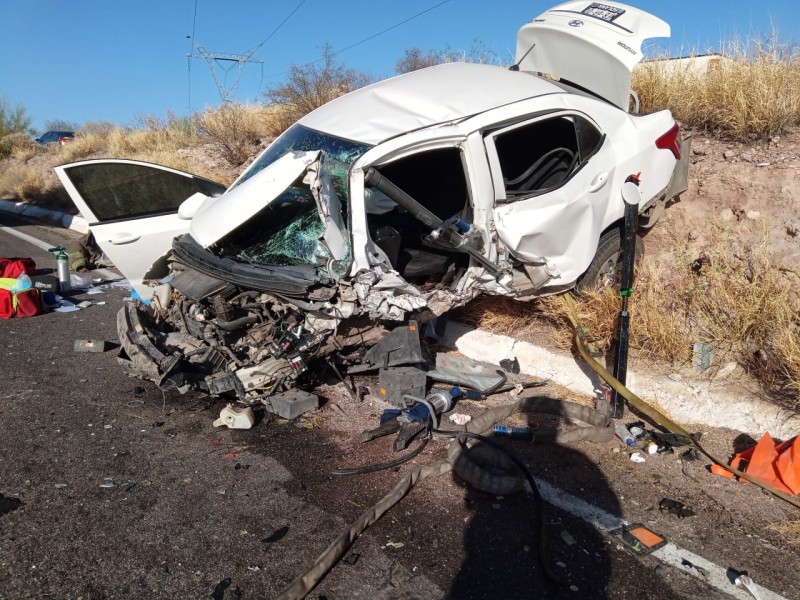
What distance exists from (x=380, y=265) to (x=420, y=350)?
31.9 inches

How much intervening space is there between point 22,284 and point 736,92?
7975 mm

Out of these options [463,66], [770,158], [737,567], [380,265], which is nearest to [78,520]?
[380,265]

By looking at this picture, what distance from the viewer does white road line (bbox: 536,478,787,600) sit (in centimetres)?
263

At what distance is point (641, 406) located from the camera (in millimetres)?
3943

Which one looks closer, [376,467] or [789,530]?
[789,530]

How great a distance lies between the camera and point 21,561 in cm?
274

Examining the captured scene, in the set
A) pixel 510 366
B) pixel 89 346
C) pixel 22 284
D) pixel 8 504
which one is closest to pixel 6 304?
pixel 22 284

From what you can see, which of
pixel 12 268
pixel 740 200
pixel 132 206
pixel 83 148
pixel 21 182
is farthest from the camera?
pixel 83 148

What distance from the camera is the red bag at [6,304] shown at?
247 inches

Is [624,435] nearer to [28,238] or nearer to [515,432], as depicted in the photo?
[515,432]

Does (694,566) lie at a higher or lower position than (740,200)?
lower

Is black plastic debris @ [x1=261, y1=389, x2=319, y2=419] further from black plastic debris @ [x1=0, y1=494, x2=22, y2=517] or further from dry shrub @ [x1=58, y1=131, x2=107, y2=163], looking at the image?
dry shrub @ [x1=58, y1=131, x2=107, y2=163]

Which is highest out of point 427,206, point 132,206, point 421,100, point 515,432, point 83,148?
point 421,100

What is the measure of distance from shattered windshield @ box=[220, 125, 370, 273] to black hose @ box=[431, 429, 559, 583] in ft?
4.30
